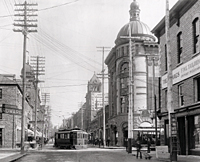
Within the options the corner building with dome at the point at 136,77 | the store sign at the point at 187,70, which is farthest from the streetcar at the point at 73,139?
the store sign at the point at 187,70

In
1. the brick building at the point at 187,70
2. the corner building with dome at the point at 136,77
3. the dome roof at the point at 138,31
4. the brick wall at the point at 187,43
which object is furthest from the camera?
the dome roof at the point at 138,31

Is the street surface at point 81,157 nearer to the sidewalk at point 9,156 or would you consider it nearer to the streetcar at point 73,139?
the sidewalk at point 9,156

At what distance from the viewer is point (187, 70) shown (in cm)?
2844

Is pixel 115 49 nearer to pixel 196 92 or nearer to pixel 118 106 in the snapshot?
pixel 118 106

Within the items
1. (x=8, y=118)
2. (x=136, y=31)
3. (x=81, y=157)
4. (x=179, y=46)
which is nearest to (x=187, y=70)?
(x=179, y=46)

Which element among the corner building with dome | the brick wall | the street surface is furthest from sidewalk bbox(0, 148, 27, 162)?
the corner building with dome

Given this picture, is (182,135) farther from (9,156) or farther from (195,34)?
(9,156)

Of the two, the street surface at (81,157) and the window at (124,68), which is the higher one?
the window at (124,68)

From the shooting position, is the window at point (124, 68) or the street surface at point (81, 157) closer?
the street surface at point (81, 157)

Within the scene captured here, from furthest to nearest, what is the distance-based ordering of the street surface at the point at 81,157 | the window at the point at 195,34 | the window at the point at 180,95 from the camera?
the window at the point at 180,95 → the window at the point at 195,34 → the street surface at the point at 81,157

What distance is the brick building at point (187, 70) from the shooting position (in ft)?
89.6

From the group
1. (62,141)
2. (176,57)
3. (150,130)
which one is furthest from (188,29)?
(62,141)

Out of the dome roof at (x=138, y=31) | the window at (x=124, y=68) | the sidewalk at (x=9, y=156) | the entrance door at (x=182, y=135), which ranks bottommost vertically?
the sidewalk at (x=9, y=156)

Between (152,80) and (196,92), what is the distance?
34.3 m
